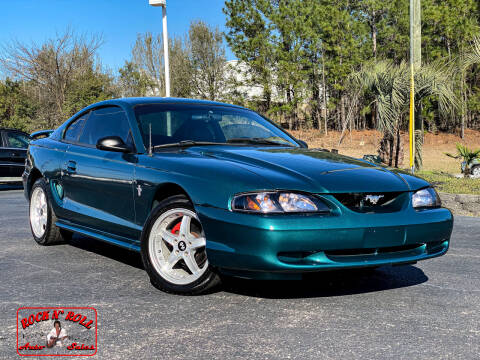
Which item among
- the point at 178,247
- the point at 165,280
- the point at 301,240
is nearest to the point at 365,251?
the point at 301,240

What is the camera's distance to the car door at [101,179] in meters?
4.50

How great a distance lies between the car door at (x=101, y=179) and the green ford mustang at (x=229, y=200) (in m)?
0.01

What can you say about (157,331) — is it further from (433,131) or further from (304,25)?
(433,131)

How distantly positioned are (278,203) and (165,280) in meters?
1.04

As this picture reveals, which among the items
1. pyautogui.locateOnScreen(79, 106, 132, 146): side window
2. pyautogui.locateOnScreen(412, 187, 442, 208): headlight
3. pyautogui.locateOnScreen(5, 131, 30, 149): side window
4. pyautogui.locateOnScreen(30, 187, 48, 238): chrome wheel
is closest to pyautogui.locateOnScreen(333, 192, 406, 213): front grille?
pyautogui.locateOnScreen(412, 187, 442, 208): headlight

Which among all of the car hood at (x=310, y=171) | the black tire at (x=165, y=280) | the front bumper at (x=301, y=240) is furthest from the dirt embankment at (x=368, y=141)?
the front bumper at (x=301, y=240)

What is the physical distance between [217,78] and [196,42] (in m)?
2.82

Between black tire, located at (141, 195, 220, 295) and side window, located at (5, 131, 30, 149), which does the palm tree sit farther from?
black tire, located at (141, 195, 220, 295)

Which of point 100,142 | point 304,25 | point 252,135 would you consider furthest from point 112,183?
point 304,25

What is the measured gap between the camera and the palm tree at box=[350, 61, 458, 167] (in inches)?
578

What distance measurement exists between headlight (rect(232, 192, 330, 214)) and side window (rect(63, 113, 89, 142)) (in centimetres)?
268

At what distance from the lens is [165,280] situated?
3.96 m

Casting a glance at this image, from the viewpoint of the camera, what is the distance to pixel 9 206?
33.1 ft

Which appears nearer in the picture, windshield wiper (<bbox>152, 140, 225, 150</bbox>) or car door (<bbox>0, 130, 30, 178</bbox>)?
windshield wiper (<bbox>152, 140, 225, 150</bbox>)
